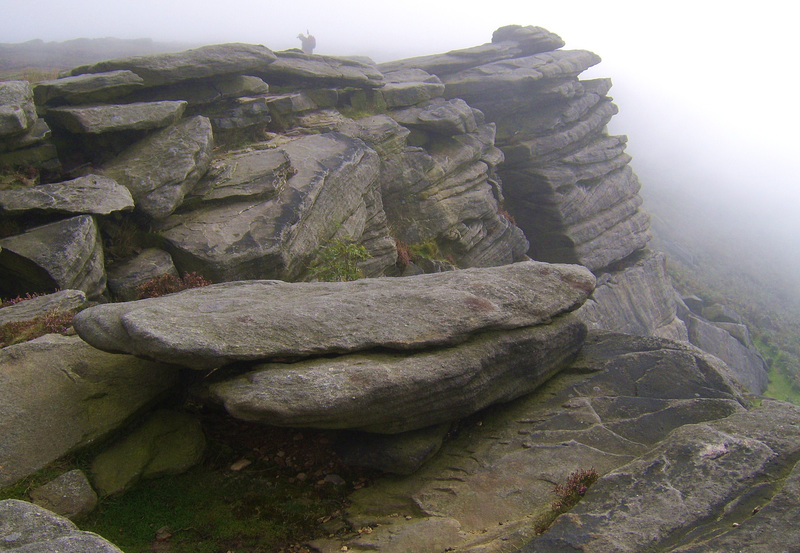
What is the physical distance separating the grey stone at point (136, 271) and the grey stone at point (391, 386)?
27.3ft

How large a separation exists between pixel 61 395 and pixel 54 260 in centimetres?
577

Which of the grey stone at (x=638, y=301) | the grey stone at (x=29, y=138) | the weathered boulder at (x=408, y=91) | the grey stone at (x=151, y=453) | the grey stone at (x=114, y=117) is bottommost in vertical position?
the grey stone at (x=638, y=301)

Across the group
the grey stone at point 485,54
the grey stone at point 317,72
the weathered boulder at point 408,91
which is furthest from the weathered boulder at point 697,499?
the grey stone at point 485,54

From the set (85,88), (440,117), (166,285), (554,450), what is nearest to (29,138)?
(85,88)

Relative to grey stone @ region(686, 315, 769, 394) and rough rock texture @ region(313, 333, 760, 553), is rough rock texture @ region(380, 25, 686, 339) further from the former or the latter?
rough rock texture @ region(313, 333, 760, 553)

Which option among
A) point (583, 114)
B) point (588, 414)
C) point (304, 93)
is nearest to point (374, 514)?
point (588, 414)

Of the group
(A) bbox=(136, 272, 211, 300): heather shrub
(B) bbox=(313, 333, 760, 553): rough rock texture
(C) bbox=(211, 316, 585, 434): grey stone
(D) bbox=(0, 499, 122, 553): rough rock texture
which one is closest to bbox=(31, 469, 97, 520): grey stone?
(D) bbox=(0, 499, 122, 553): rough rock texture

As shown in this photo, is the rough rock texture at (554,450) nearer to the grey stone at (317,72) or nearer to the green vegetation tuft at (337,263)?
the green vegetation tuft at (337,263)

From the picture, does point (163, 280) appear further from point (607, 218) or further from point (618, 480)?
point (607, 218)

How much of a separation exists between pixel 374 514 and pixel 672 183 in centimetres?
11256

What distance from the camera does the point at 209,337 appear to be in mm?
10367

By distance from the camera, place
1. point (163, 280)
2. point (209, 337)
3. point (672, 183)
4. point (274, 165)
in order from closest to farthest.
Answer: point (209, 337) < point (163, 280) < point (274, 165) < point (672, 183)

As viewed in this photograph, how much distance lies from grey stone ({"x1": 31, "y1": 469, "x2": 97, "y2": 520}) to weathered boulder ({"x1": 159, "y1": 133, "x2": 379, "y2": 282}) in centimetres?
908

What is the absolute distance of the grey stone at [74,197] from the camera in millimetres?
15938
